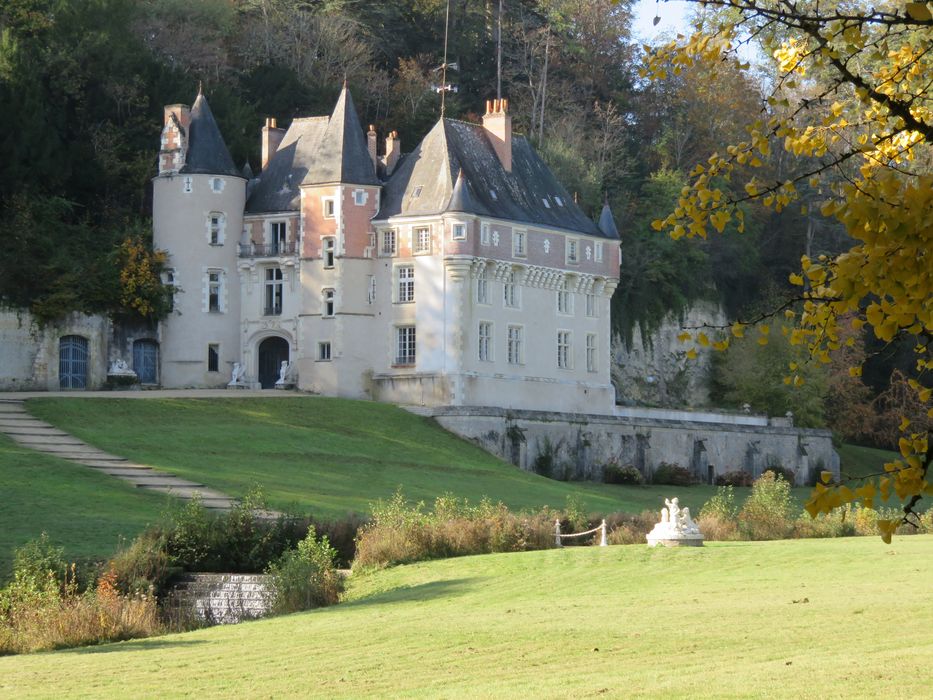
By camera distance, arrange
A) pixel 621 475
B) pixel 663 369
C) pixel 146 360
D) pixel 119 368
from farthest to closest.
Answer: pixel 663 369, pixel 146 360, pixel 621 475, pixel 119 368

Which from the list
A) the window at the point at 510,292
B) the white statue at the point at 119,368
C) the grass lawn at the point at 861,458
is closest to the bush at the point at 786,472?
the grass lawn at the point at 861,458

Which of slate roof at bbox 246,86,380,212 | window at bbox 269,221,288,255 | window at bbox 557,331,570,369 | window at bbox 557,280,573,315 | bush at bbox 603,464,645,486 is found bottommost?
bush at bbox 603,464,645,486

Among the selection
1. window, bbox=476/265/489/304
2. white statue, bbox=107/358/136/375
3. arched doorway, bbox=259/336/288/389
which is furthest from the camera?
arched doorway, bbox=259/336/288/389

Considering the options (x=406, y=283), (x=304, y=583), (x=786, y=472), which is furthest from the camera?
(x=786, y=472)

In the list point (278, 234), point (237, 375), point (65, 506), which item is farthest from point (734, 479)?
point (65, 506)

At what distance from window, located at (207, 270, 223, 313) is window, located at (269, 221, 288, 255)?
7.10 feet

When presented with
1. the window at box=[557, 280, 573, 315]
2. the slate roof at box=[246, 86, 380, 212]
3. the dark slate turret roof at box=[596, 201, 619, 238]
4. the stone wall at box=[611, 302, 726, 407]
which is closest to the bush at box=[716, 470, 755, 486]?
the stone wall at box=[611, 302, 726, 407]

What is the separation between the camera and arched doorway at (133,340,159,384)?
57469 millimetres

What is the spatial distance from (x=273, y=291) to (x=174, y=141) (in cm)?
622

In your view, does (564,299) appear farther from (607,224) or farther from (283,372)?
(283,372)

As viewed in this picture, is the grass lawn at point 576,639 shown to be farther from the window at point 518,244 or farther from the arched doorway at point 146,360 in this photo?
the window at point 518,244

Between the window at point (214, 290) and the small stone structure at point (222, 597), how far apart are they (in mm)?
32448

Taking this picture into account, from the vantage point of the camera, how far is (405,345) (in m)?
58.5

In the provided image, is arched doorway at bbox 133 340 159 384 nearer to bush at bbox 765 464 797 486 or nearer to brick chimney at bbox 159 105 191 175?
brick chimney at bbox 159 105 191 175
